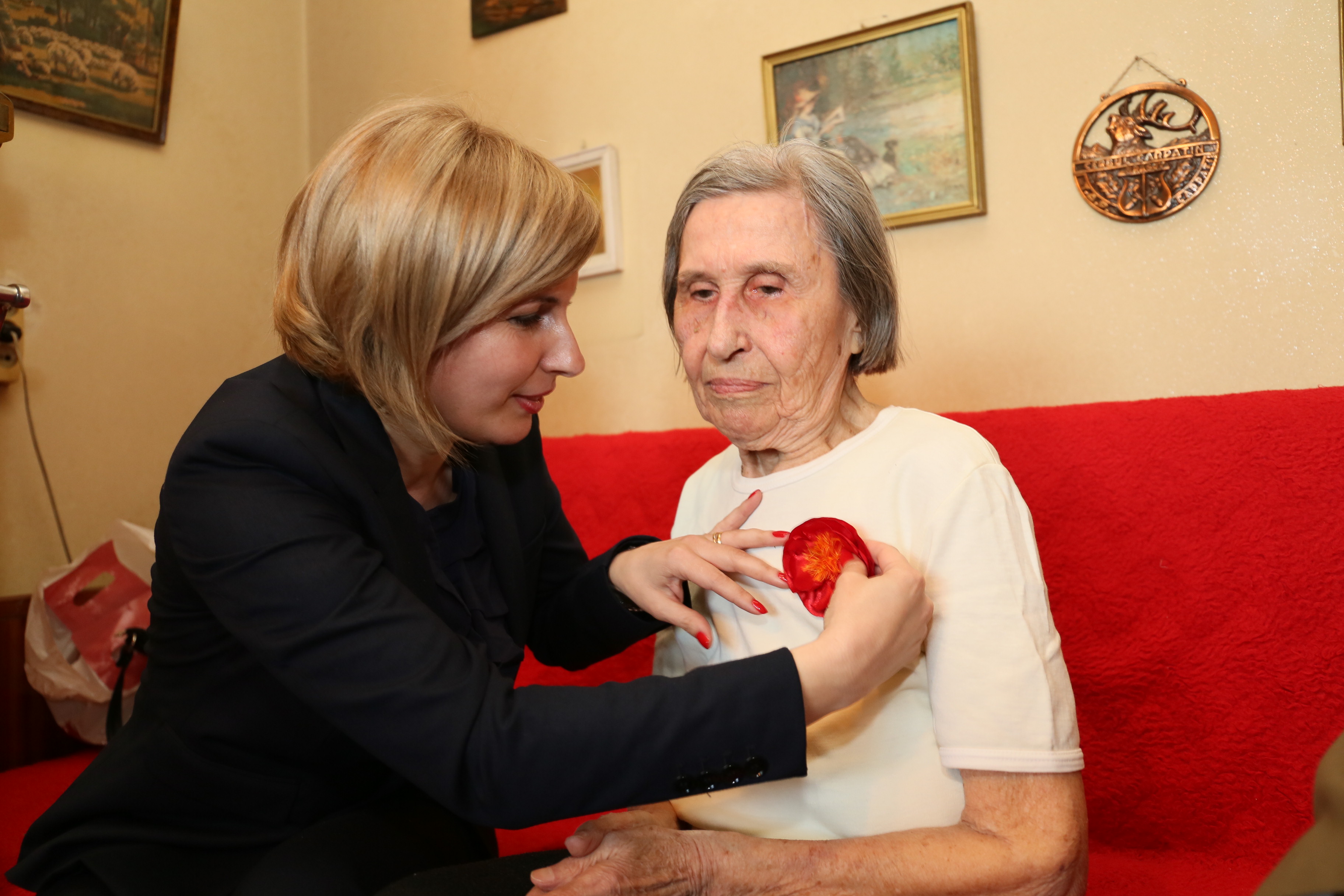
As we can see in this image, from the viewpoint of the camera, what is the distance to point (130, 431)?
249cm

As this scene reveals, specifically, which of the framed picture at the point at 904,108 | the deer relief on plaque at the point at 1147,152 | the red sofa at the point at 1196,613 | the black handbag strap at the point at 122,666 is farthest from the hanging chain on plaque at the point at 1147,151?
the black handbag strap at the point at 122,666

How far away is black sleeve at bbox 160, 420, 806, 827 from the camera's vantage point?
31.9 inches

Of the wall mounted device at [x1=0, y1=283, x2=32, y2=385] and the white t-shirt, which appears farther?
the wall mounted device at [x1=0, y1=283, x2=32, y2=385]

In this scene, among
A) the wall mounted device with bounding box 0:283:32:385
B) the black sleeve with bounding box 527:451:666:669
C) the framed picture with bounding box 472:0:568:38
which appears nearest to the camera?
the black sleeve with bounding box 527:451:666:669

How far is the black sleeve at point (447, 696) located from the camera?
81cm

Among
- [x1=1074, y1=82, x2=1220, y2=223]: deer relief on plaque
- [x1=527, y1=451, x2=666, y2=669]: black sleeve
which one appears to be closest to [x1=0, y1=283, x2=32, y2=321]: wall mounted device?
[x1=527, y1=451, x2=666, y2=669]: black sleeve

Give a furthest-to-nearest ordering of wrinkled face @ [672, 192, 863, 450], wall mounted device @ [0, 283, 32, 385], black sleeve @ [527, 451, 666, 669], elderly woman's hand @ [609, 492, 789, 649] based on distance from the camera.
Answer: wall mounted device @ [0, 283, 32, 385] → black sleeve @ [527, 451, 666, 669] → wrinkled face @ [672, 192, 863, 450] → elderly woman's hand @ [609, 492, 789, 649]

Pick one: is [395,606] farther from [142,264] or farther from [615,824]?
[142,264]

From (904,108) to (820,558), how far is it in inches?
55.7

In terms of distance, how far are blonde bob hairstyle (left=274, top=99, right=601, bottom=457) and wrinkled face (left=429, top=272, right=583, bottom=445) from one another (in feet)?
0.07

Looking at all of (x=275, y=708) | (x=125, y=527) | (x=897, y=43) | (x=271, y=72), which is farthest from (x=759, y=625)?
(x=271, y=72)

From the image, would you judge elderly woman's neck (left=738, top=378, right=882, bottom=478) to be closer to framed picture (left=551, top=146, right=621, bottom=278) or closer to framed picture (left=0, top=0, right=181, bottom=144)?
framed picture (left=551, top=146, right=621, bottom=278)

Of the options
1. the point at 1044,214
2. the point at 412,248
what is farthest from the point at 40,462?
the point at 1044,214

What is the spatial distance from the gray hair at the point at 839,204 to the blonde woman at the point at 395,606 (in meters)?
0.20
